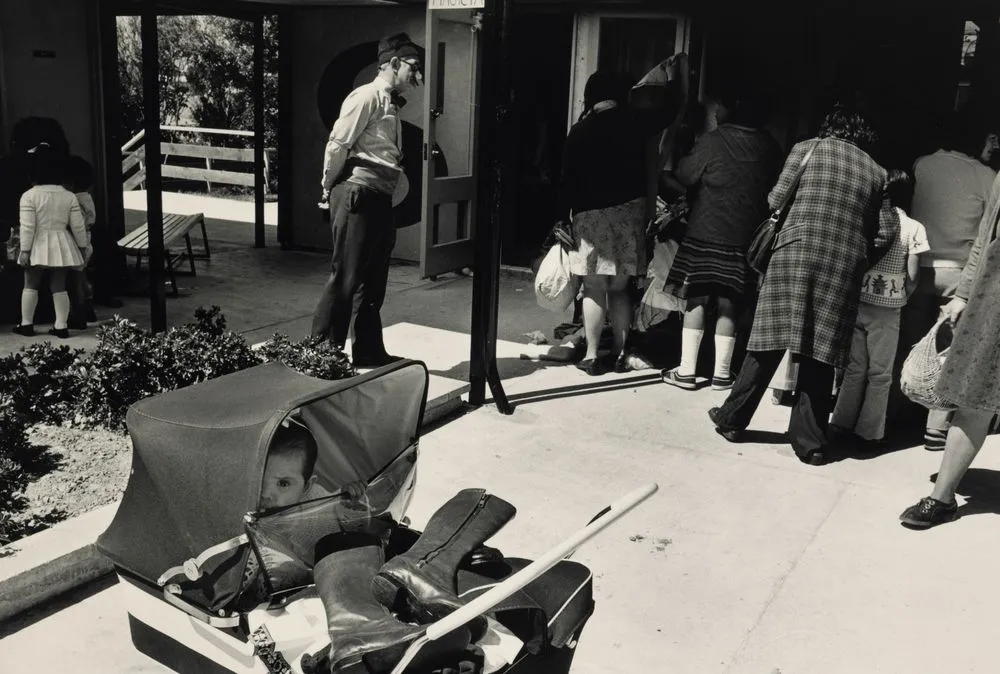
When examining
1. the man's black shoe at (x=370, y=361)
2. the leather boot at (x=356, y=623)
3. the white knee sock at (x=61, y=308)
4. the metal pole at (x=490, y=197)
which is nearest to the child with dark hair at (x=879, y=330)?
the metal pole at (x=490, y=197)

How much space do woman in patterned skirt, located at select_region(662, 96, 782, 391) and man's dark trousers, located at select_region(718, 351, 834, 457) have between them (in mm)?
958

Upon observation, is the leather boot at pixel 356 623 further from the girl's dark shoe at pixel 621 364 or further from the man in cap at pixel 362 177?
the girl's dark shoe at pixel 621 364

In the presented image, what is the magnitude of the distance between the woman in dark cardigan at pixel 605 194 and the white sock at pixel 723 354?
2.30 feet

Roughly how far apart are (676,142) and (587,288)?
179 cm

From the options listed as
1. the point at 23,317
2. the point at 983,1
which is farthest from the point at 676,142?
the point at 23,317

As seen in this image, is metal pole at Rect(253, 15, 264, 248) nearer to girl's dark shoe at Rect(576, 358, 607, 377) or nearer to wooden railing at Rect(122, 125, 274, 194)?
wooden railing at Rect(122, 125, 274, 194)

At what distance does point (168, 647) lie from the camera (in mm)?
3066

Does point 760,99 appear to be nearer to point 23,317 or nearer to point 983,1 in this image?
point 983,1

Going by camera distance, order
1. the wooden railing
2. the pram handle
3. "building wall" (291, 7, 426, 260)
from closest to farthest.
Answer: the pram handle, "building wall" (291, 7, 426, 260), the wooden railing

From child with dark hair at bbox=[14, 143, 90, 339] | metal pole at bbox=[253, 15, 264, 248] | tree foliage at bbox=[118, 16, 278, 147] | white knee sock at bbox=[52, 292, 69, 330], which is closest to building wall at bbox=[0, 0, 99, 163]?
child with dark hair at bbox=[14, 143, 90, 339]

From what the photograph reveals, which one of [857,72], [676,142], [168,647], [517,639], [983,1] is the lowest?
[168,647]

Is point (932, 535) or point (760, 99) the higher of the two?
point (760, 99)

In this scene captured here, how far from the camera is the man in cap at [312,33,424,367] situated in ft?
19.8

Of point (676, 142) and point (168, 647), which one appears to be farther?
point (676, 142)
